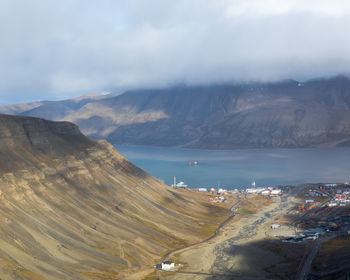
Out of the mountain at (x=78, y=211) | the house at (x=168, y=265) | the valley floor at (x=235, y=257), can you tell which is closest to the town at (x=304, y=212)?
the house at (x=168, y=265)

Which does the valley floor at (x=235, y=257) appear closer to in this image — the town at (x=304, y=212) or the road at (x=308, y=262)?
the road at (x=308, y=262)

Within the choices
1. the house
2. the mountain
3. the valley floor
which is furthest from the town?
the mountain

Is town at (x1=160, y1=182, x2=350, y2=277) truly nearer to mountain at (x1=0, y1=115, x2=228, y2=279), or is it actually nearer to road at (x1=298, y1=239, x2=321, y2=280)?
road at (x1=298, y1=239, x2=321, y2=280)

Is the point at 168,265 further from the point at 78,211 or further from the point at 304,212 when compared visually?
the point at 304,212

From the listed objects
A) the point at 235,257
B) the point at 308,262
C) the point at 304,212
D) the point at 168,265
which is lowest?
the point at 308,262

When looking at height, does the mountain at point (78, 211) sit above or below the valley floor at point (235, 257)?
above

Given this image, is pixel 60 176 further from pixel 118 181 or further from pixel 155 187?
pixel 155 187

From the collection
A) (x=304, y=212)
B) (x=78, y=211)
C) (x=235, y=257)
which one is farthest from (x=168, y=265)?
(x=304, y=212)

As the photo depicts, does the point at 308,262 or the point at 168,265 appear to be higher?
the point at 168,265

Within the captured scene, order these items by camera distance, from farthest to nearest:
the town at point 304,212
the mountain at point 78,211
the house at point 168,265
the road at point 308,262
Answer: the town at point 304,212, the house at point 168,265, the mountain at point 78,211, the road at point 308,262
